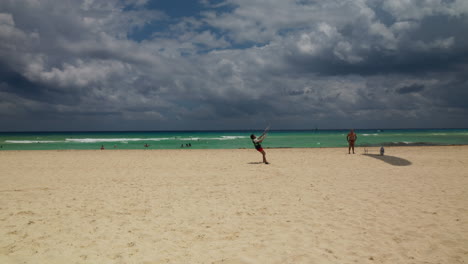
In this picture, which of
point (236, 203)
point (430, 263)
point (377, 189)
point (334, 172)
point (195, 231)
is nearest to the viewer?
point (430, 263)

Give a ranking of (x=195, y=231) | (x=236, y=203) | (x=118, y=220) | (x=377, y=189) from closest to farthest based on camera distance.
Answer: (x=195, y=231) < (x=118, y=220) < (x=236, y=203) < (x=377, y=189)

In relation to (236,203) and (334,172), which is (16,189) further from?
(334,172)

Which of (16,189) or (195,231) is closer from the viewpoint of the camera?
(195,231)

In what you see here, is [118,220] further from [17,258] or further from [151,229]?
[17,258]

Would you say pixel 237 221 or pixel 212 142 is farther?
pixel 212 142

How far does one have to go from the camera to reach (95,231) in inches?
233

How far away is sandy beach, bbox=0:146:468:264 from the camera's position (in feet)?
15.9

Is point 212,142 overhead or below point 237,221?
overhead

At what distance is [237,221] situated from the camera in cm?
654

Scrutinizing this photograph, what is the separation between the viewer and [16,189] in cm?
1020

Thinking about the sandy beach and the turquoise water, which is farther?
the turquoise water

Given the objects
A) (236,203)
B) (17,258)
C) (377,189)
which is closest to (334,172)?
(377,189)

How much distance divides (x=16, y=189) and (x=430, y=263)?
1202cm

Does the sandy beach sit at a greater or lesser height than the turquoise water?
lesser
